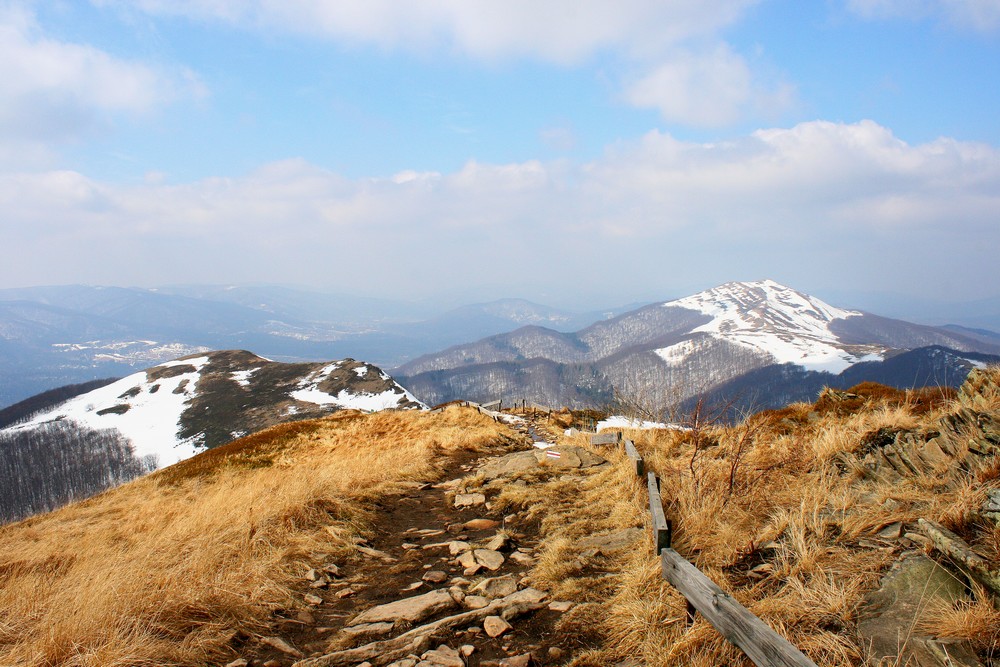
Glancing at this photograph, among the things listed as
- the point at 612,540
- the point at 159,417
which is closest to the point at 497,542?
the point at 612,540

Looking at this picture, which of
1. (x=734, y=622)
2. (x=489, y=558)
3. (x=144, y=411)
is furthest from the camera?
(x=144, y=411)

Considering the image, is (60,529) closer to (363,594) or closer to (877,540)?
(363,594)

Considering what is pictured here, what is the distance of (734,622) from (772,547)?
90.8 inches

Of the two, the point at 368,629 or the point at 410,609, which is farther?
the point at 410,609

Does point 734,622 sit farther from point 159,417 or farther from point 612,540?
point 159,417

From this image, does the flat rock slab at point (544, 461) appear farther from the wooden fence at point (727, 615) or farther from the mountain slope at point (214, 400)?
the mountain slope at point (214, 400)

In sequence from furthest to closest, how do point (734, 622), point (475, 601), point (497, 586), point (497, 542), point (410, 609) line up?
1. point (497, 542)
2. point (497, 586)
3. point (475, 601)
4. point (410, 609)
5. point (734, 622)

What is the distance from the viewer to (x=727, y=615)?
398 cm

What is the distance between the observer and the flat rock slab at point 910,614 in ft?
12.3

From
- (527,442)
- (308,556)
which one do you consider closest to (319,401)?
(527,442)

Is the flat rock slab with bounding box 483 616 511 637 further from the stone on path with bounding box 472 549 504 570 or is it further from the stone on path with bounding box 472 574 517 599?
the stone on path with bounding box 472 549 504 570

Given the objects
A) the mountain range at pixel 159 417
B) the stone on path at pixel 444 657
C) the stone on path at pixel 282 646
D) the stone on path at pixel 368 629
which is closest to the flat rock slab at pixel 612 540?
the stone on path at pixel 444 657

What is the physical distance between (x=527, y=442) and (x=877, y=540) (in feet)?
52.5

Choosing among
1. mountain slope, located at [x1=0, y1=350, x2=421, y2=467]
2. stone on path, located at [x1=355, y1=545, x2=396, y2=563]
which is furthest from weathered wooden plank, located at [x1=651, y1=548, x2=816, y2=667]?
mountain slope, located at [x1=0, y1=350, x2=421, y2=467]
